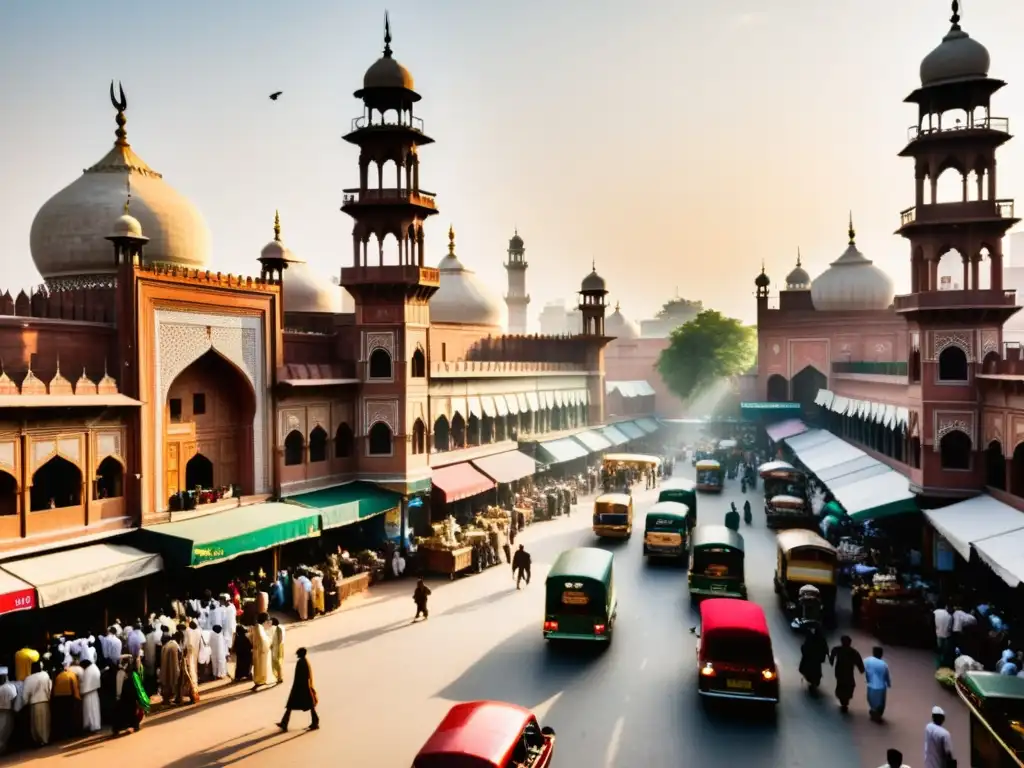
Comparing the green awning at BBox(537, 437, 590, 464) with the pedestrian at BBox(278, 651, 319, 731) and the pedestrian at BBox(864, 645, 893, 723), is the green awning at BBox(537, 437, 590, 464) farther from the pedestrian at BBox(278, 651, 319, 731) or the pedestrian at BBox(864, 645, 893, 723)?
the pedestrian at BBox(278, 651, 319, 731)

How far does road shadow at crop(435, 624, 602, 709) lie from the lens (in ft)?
46.2

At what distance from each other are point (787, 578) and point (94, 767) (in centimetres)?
1489

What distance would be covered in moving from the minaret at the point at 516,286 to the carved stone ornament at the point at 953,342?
153 ft

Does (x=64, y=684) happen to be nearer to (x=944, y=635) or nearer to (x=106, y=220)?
(x=106, y=220)

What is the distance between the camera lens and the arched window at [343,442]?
2488cm

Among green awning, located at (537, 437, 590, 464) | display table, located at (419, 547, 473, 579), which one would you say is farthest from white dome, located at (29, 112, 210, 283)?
green awning, located at (537, 437, 590, 464)

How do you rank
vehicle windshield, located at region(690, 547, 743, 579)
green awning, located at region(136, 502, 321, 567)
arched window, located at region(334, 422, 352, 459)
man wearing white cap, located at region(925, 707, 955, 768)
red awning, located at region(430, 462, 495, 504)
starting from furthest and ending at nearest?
red awning, located at region(430, 462, 495, 504), arched window, located at region(334, 422, 352, 459), vehicle windshield, located at region(690, 547, 743, 579), green awning, located at region(136, 502, 321, 567), man wearing white cap, located at region(925, 707, 955, 768)

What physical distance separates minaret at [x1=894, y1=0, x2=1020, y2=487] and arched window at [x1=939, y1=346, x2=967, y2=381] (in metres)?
0.03

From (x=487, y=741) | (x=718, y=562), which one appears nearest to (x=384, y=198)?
(x=718, y=562)

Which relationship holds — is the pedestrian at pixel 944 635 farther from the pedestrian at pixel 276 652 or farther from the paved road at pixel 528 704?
the pedestrian at pixel 276 652

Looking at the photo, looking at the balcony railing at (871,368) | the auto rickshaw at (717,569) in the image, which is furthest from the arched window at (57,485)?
the balcony railing at (871,368)

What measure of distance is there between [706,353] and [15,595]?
167 feet

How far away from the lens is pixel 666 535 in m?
23.6

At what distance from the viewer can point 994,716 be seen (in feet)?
32.9
